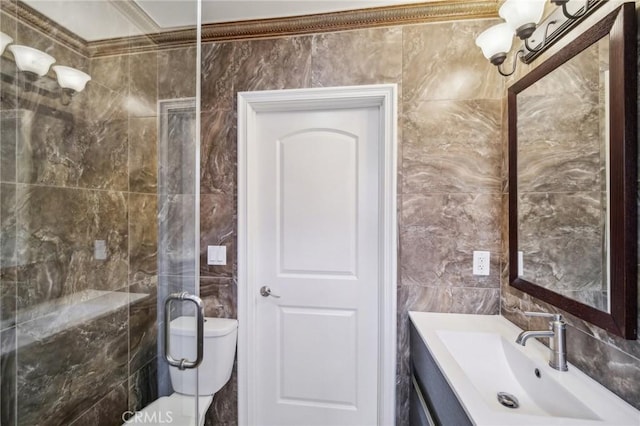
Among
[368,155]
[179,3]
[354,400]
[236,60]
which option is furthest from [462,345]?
[179,3]

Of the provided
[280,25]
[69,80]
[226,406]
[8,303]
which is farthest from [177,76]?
[226,406]

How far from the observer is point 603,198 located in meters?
0.82

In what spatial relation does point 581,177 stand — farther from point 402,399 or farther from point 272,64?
point 272,64

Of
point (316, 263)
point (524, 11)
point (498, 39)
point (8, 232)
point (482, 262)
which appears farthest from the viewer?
point (316, 263)

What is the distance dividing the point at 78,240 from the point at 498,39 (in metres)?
1.98

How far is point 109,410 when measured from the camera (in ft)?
3.94

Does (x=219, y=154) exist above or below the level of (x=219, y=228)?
above

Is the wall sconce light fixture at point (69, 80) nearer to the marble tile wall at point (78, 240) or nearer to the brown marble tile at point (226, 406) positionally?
the marble tile wall at point (78, 240)

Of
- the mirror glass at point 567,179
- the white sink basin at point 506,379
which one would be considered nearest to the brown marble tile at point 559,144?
the mirror glass at point 567,179

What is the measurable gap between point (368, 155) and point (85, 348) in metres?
1.63

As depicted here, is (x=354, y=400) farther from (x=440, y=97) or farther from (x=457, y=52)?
(x=457, y=52)

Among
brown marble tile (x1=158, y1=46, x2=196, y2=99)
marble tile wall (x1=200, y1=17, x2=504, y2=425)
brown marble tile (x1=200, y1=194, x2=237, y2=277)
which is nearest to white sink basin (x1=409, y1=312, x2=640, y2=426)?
marble tile wall (x1=200, y1=17, x2=504, y2=425)

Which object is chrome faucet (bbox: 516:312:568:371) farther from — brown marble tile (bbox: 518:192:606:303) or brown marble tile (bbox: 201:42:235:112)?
brown marble tile (bbox: 201:42:235:112)

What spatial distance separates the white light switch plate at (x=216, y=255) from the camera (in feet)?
5.18
